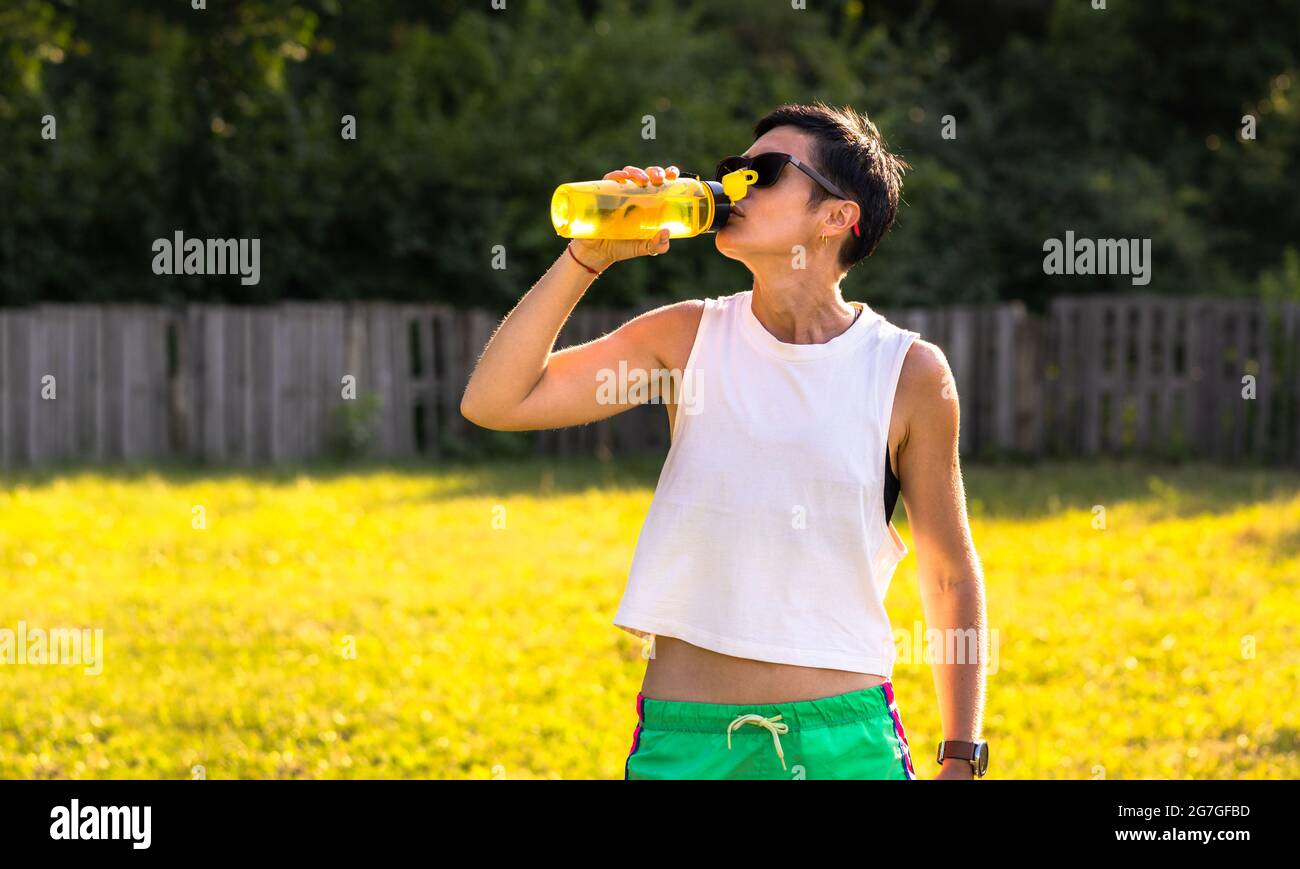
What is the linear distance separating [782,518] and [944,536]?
38cm

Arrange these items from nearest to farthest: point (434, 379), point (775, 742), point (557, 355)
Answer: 1. point (775, 742)
2. point (557, 355)
3. point (434, 379)

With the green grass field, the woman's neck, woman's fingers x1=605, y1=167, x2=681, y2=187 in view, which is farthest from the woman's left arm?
the green grass field

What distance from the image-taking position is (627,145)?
17.8m

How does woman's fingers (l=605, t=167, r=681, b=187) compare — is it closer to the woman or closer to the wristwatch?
the woman

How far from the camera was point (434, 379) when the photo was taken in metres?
16.1

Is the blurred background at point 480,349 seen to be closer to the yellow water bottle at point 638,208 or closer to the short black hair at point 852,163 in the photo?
the short black hair at point 852,163

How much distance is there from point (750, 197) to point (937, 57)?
19.7 m

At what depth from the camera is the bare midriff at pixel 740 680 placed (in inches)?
118

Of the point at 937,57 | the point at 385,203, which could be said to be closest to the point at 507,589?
the point at 385,203

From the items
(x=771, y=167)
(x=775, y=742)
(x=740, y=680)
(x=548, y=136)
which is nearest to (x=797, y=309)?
(x=771, y=167)

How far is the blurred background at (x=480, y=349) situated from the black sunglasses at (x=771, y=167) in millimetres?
3406

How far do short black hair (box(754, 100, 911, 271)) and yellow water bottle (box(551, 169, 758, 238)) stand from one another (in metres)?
0.24

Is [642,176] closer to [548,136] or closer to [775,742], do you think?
[775,742]

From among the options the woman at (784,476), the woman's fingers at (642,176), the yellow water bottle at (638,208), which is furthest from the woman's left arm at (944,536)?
the woman's fingers at (642,176)
